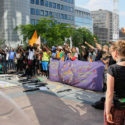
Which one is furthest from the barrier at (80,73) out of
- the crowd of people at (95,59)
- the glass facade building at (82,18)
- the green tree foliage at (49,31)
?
the glass facade building at (82,18)

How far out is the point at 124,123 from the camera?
95.6 inches

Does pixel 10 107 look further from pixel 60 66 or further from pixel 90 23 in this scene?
pixel 90 23

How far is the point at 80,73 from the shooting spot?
7.96m

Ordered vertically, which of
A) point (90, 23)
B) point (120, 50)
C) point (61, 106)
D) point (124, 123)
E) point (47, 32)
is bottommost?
point (61, 106)

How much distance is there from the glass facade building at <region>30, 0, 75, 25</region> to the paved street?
65.7m

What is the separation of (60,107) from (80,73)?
2.82m

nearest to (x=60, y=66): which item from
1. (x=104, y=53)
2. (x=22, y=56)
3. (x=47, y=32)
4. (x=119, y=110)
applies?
(x=104, y=53)

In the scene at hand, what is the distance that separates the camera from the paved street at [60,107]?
4.41 metres

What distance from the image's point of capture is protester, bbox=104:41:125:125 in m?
2.34

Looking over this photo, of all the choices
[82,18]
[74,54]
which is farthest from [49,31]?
[82,18]

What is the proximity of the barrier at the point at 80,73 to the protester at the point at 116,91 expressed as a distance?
191 inches

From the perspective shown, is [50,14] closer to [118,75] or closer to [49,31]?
[49,31]

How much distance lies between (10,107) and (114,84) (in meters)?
1.34

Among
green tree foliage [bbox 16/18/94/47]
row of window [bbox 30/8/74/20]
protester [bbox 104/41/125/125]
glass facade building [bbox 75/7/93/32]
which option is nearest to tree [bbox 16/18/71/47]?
green tree foliage [bbox 16/18/94/47]
